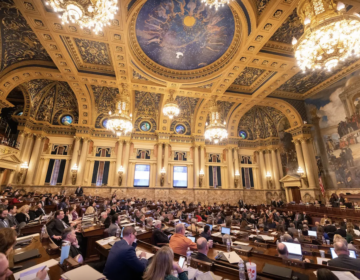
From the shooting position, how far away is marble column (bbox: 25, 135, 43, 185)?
556 inches

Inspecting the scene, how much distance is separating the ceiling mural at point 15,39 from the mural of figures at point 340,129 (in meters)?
21.1

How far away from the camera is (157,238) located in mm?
4113

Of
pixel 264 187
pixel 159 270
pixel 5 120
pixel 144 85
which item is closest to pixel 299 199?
pixel 264 187

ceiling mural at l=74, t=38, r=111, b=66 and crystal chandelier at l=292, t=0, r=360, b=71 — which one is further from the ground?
ceiling mural at l=74, t=38, r=111, b=66

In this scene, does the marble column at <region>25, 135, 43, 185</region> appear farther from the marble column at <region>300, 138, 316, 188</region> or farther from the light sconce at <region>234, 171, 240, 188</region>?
the marble column at <region>300, 138, 316, 188</region>

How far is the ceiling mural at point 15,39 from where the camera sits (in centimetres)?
911

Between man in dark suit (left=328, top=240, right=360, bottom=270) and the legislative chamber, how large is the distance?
14 mm

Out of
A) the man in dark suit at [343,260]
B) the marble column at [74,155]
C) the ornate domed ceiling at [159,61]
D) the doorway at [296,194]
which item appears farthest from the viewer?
the doorway at [296,194]

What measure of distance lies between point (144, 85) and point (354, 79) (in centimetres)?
1520

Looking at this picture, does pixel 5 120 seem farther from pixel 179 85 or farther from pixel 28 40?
pixel 179 85

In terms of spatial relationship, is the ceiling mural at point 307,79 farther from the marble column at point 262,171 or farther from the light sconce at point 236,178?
the light sconce at point 236,178

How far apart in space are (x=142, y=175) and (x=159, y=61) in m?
9.84

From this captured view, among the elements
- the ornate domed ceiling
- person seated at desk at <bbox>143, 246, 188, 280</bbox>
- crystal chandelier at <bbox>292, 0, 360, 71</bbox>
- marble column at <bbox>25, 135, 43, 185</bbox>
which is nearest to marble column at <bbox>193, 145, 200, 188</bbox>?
the ornate domed ceiling

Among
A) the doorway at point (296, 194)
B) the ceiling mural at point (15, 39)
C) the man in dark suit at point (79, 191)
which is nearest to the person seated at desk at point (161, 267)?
the ceiling mural at point (15, 39)
